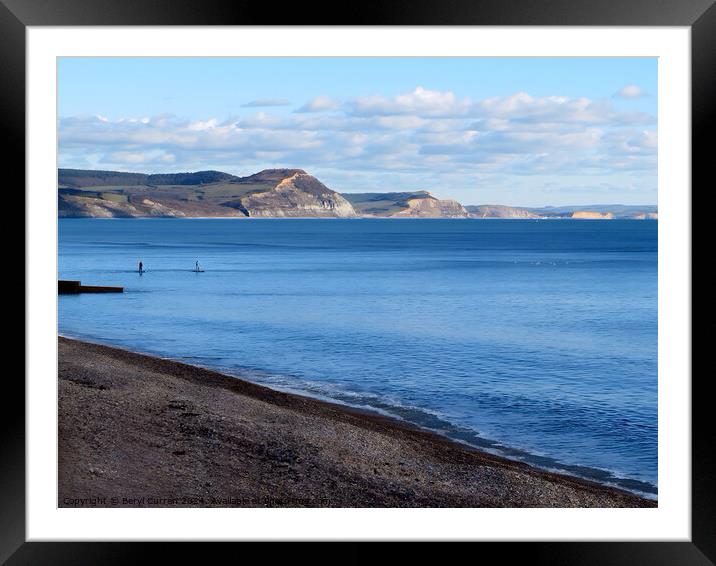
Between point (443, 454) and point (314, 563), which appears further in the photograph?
point (443, 454)

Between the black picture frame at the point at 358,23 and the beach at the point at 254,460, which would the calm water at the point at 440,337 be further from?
the black picture frame at the point at 358,23

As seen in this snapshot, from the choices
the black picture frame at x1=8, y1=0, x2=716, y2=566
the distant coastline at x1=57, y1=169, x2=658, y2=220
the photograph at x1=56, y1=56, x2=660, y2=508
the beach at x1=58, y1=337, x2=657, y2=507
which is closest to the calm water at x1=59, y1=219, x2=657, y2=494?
the photograph at x1=56, y1=56, x2=660, y2=508

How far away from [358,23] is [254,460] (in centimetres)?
385

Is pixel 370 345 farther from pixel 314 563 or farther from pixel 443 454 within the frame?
pixel 314 563

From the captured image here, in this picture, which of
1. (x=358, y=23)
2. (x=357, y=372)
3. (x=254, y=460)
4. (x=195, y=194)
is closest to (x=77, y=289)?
(x=357, y=372)

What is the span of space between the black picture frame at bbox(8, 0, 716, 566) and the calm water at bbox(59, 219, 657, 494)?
4.28 m

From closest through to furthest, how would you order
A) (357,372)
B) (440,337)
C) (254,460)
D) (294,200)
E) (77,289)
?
(254,460)
(357,372)
(440,337)
(77,289)
(294,200)

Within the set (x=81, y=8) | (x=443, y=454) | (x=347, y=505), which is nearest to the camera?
(x=81, y=8)

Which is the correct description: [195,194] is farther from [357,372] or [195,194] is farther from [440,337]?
[357,372]

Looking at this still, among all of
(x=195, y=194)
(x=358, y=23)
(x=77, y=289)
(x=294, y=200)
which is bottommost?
(x=77, y=289)

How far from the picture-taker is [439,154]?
295ft

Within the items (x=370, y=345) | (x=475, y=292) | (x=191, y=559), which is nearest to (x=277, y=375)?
(x=370, y=345)

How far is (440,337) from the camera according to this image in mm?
17156

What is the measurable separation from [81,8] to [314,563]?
A: 7.62 feet
